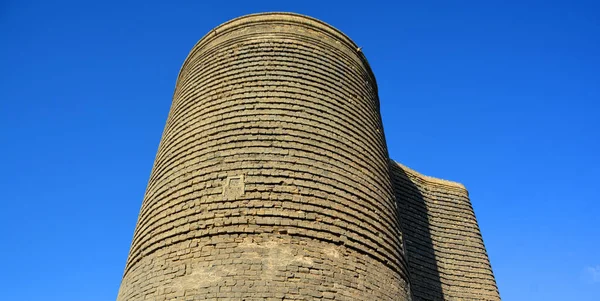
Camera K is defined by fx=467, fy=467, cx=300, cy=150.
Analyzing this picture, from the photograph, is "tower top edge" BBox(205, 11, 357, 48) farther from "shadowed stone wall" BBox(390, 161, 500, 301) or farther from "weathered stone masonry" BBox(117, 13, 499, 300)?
"shadowed stone wall" BBox(390, 161, 500, 301)

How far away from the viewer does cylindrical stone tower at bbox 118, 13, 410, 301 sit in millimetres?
6266

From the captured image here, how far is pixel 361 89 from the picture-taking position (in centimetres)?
947

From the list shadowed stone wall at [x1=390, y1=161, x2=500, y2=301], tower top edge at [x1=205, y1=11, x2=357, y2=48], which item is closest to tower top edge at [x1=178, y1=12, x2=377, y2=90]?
tower top edge at [x1=205, y1=11, x2=357, y2=48]

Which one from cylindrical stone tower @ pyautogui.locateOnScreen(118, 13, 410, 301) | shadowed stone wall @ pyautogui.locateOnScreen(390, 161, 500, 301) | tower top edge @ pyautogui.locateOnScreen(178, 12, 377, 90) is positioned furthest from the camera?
shadowed stone wall @ pyautogui.locateOnScreen(390, 161, 500, 301)

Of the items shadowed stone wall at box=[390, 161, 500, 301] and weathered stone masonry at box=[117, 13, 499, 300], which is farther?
shadowed stone wall at box=[390, 161, 500, 301]

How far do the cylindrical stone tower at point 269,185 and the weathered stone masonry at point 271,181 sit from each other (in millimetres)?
19

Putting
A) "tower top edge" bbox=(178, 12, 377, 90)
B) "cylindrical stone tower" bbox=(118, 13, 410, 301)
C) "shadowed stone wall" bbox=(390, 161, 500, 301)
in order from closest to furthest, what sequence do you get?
"cylindrical stone tower" bbox=(118, 13, 410, 301), "tower top edge" bbox=(178, 12, 377, 90), "shadowed stone wall" bbox=(390, 161, 500, 301)

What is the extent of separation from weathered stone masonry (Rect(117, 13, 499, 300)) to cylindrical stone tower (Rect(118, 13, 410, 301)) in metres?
0.02

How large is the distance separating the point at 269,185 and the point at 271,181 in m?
0.08

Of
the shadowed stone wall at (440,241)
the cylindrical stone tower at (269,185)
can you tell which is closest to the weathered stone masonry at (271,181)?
the cylindrical stone tower at (269,185)

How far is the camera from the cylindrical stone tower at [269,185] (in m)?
6.27

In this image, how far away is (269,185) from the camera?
6.86 meters

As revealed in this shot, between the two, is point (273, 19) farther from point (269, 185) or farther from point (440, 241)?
point (440, 241)

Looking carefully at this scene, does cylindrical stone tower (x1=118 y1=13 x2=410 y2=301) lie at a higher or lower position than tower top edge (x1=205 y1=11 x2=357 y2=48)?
lower
